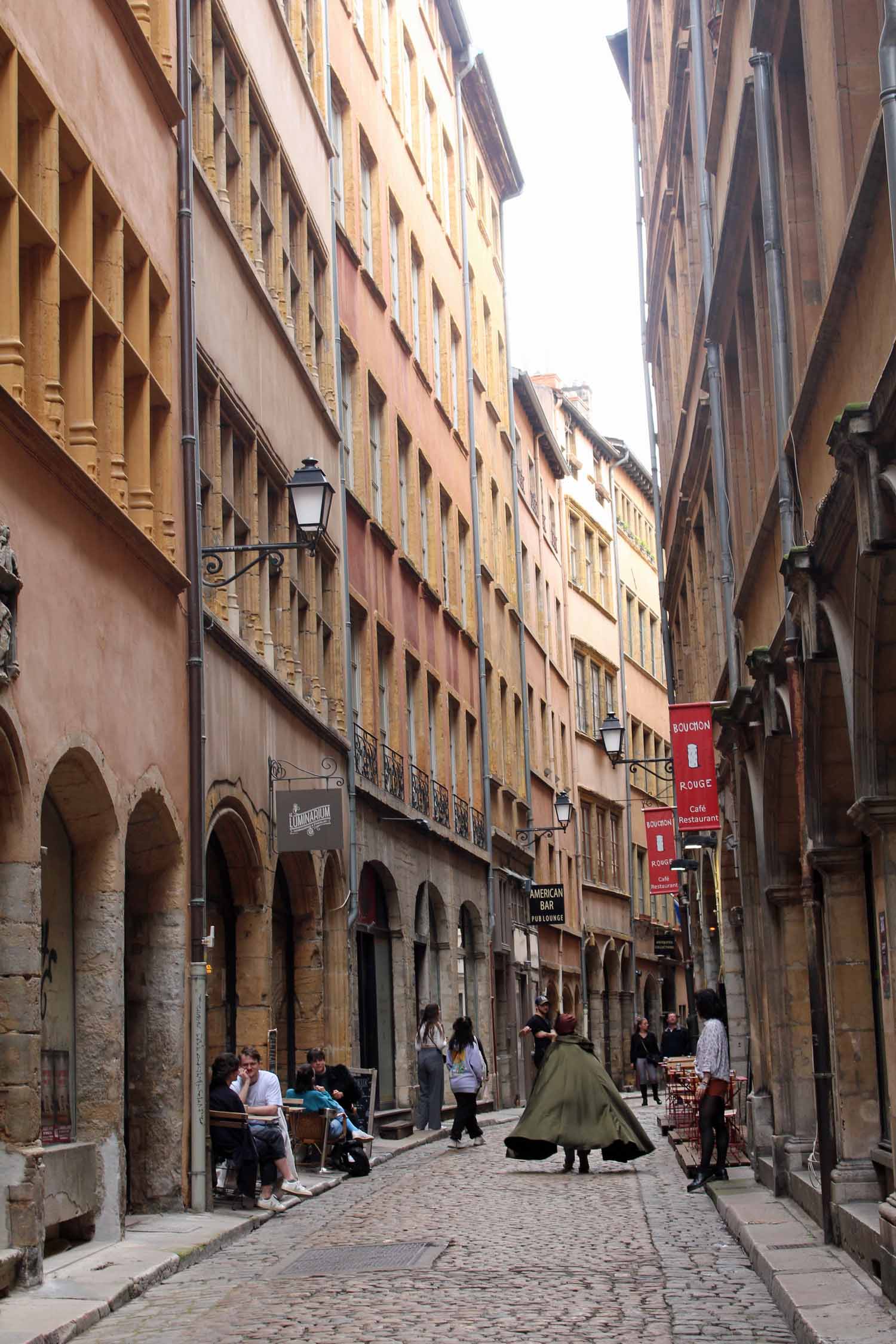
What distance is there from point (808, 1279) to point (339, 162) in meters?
21.1

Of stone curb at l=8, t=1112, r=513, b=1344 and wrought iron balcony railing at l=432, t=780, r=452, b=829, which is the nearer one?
stone curb at l=8, t=1112, r=513, b=1344

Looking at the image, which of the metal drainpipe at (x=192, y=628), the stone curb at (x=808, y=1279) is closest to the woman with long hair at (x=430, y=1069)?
the metal drainpipe at (x=192, y=628)

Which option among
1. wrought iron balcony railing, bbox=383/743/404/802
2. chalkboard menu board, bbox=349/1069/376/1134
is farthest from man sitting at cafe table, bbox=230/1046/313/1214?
wrought iron balcony railing, bbox=383/743/404/802

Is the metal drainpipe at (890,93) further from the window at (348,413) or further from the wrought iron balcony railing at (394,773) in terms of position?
the wrought iron balcony railing at (394,773)

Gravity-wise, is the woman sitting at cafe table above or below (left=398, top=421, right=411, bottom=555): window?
below

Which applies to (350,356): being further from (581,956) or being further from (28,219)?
(581,956)

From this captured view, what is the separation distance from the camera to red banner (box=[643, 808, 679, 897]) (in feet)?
118

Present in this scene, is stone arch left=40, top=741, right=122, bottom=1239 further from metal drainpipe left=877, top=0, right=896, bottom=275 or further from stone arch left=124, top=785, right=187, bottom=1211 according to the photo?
metal drainpipe left=877, top=0, right=896, bottom=275

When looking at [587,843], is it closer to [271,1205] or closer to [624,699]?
[624,699]

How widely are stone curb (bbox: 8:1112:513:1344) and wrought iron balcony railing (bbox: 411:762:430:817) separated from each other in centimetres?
1128

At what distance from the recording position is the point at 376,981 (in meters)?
26.3

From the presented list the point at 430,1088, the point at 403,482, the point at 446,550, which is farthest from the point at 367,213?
the point at 430,1088

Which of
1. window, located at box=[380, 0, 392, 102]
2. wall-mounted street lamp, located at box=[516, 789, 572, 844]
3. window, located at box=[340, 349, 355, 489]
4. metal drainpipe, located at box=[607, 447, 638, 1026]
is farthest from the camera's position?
metal drainpipe, located at box=[607, 447, 638, 1026]

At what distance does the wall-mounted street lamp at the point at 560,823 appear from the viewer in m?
37.5
